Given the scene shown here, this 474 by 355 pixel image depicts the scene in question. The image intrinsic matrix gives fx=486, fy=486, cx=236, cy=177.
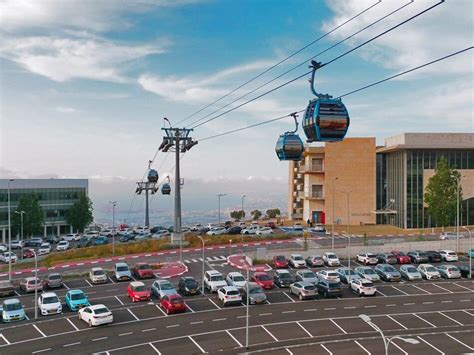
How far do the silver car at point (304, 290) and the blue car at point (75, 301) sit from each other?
1571 centimetres

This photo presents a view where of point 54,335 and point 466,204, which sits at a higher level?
point 466,204

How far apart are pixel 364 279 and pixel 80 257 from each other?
34650 millimetres

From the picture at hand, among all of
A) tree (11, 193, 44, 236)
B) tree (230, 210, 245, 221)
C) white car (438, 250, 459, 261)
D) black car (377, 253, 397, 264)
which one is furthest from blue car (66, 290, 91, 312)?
tree (230, 210, 245, 221)

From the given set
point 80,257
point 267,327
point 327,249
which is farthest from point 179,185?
point 267,327

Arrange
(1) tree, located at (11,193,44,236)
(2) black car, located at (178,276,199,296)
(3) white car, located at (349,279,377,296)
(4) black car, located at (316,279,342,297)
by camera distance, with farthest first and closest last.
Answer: (1) tree, located at (11,193,44,236), (2) black car, located at (178,276,199,296), (3) white car, located at (349,279,377,296), (4) black car, located at (316,279,342,297)

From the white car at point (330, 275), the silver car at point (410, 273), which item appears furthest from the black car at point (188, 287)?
the silver car at point (410, 273)

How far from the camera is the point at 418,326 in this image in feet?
102

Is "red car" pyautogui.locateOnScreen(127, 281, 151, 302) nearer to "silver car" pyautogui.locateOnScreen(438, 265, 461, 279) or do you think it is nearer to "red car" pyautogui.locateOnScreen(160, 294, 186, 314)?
"red car" pyautogui.locateOnScreen(160, 294, 186, 314)

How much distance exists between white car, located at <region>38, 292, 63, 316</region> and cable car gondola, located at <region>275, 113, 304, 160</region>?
1997 cm

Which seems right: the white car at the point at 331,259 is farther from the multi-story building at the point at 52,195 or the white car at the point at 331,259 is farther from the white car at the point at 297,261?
the multi-story building at the point at 52,195

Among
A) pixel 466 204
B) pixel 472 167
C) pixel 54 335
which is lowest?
pixel 54 335

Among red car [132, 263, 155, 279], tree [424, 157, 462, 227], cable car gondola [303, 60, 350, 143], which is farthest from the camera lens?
tree [424, 157, 462, 227]

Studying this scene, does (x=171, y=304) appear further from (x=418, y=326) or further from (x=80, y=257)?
(x=80, y=257)

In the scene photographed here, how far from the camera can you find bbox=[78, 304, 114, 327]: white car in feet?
101
